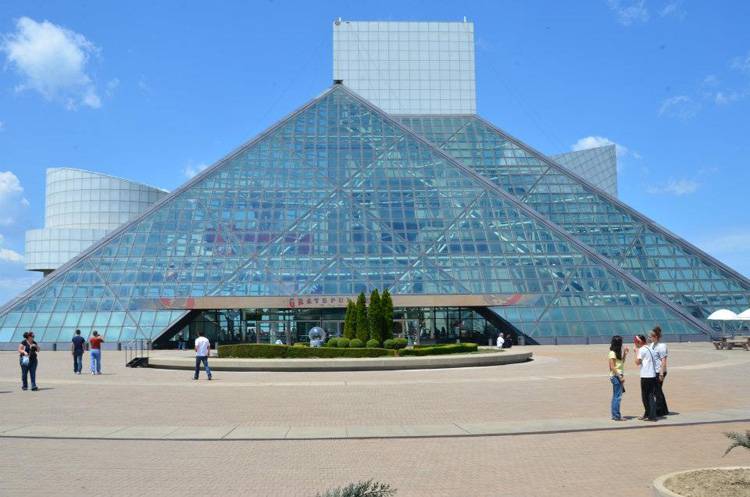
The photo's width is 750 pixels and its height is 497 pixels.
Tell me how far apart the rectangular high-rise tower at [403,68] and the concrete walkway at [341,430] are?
205ft

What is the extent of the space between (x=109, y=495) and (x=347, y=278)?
35843 millimetres

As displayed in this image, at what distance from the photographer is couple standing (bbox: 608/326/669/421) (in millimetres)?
13719

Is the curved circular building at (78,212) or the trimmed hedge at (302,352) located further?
the curved circular building at (78,212)

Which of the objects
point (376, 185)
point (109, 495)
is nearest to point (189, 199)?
point (376, 185)

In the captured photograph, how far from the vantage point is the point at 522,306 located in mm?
44438

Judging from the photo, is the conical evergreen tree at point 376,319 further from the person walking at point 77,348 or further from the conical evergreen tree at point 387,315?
the person walking at point 77,348

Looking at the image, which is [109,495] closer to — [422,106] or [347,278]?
[347,278]

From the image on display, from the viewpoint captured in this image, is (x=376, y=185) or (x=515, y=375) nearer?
(x=515, y=375)

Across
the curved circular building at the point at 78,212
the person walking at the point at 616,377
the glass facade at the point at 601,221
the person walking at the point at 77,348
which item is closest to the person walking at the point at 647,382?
the person walking at the point at 616,377

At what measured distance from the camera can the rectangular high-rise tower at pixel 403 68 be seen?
73.2 metres

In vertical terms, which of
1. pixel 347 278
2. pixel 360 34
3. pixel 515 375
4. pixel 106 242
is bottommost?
pixel 515 375

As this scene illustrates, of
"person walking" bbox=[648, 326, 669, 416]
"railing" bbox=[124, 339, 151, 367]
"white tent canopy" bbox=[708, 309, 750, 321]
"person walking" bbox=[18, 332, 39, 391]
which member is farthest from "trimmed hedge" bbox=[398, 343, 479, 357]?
"white tent canopy" bbox=[708, 309, 750, 321]

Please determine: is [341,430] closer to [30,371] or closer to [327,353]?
Result: [30,371]

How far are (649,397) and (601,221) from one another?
143 ft
